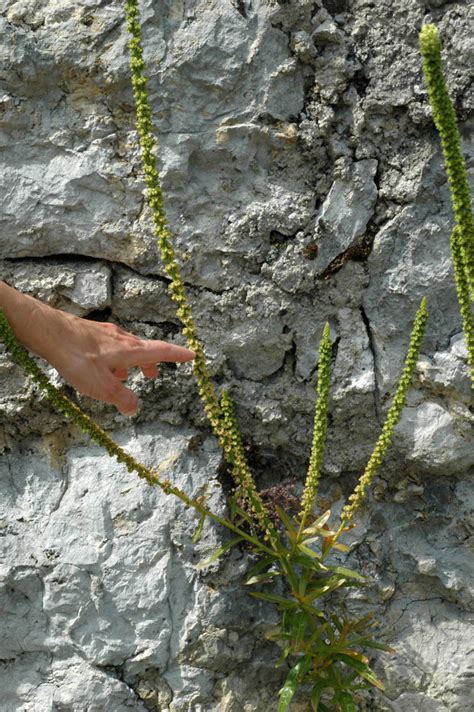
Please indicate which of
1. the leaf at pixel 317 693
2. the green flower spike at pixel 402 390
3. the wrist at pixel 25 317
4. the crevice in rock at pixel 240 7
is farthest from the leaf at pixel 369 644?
the crevice in rock at pixel 240 7

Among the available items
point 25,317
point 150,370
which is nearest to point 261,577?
point 150,370

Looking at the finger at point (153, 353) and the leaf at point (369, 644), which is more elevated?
the finger at point (153, 353)

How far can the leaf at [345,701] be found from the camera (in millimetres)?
2627

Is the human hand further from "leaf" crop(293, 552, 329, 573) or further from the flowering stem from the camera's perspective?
the flowering stem

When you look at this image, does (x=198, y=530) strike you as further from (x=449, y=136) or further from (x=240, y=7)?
(x=240, y=7)

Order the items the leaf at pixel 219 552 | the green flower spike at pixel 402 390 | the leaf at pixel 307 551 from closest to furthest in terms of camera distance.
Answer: the green flower spike at pixel 402 390 < the leaf at pixel 307 551 < the leaf at pixel 219 552

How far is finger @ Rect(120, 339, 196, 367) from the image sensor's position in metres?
2.45

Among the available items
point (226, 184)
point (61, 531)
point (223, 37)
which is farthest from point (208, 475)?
point (223, 37)

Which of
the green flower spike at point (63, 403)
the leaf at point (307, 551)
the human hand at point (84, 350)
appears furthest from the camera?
the leaf at point (307, 551)

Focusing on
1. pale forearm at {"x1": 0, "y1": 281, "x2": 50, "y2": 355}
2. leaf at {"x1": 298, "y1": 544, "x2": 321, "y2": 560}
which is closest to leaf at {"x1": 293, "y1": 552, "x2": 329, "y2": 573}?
leaf at {"x1": 298, "y1": 544, "x2": 321, "y2": 560}

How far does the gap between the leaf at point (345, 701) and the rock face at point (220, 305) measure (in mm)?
316

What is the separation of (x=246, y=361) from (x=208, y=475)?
46 cm

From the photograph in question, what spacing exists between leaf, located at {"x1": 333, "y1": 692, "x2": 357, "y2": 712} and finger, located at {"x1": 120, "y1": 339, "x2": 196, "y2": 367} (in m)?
1.30

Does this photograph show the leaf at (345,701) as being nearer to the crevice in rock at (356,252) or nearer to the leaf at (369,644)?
the leaf at (369,644)
